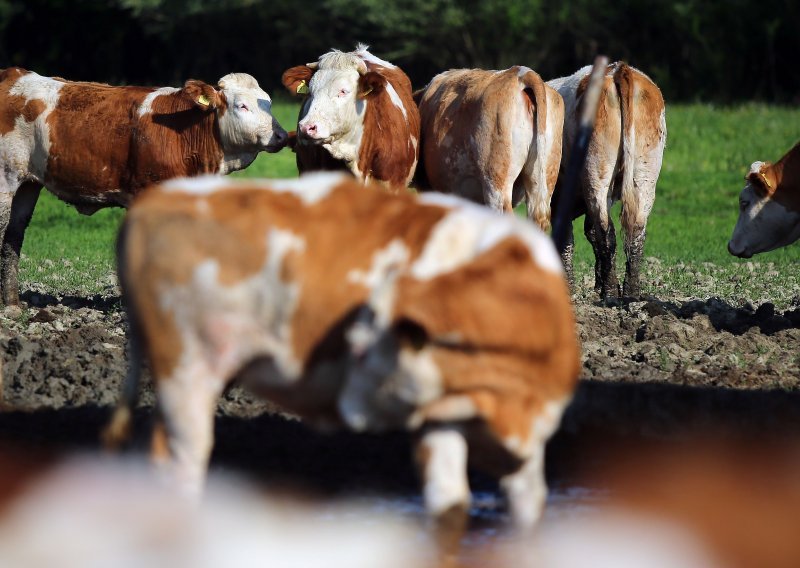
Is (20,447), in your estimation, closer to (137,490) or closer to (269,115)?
(137,490)

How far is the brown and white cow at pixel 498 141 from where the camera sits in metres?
10.7

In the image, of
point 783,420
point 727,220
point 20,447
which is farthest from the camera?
point 727,220

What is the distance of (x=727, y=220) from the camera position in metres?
17.4

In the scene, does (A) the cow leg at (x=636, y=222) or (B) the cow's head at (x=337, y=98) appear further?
(A) the cow leg at (x=636, y=222)

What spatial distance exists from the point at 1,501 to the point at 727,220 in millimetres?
12726

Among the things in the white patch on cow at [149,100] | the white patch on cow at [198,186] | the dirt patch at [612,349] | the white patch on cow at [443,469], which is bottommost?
the dirt patch at [612,349]

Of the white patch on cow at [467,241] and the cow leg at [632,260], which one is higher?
the white patch on cow at [467,241]

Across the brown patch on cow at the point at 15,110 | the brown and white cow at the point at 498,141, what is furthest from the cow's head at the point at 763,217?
the brown patch on cow at the point at 15,110

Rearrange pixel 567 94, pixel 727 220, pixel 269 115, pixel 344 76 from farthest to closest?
pixel 727 220, pixel 567 94, pixel 269 115, pixel 344 76

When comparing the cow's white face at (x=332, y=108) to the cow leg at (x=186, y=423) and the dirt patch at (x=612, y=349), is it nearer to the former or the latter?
the dirt patch at (x=612, y=349)

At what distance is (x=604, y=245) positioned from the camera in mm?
11977

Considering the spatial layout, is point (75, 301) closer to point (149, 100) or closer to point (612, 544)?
point (149, 100)

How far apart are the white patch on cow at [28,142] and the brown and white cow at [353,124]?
2.06 metres

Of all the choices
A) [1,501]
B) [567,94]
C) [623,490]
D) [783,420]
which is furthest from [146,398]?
[567,94]
